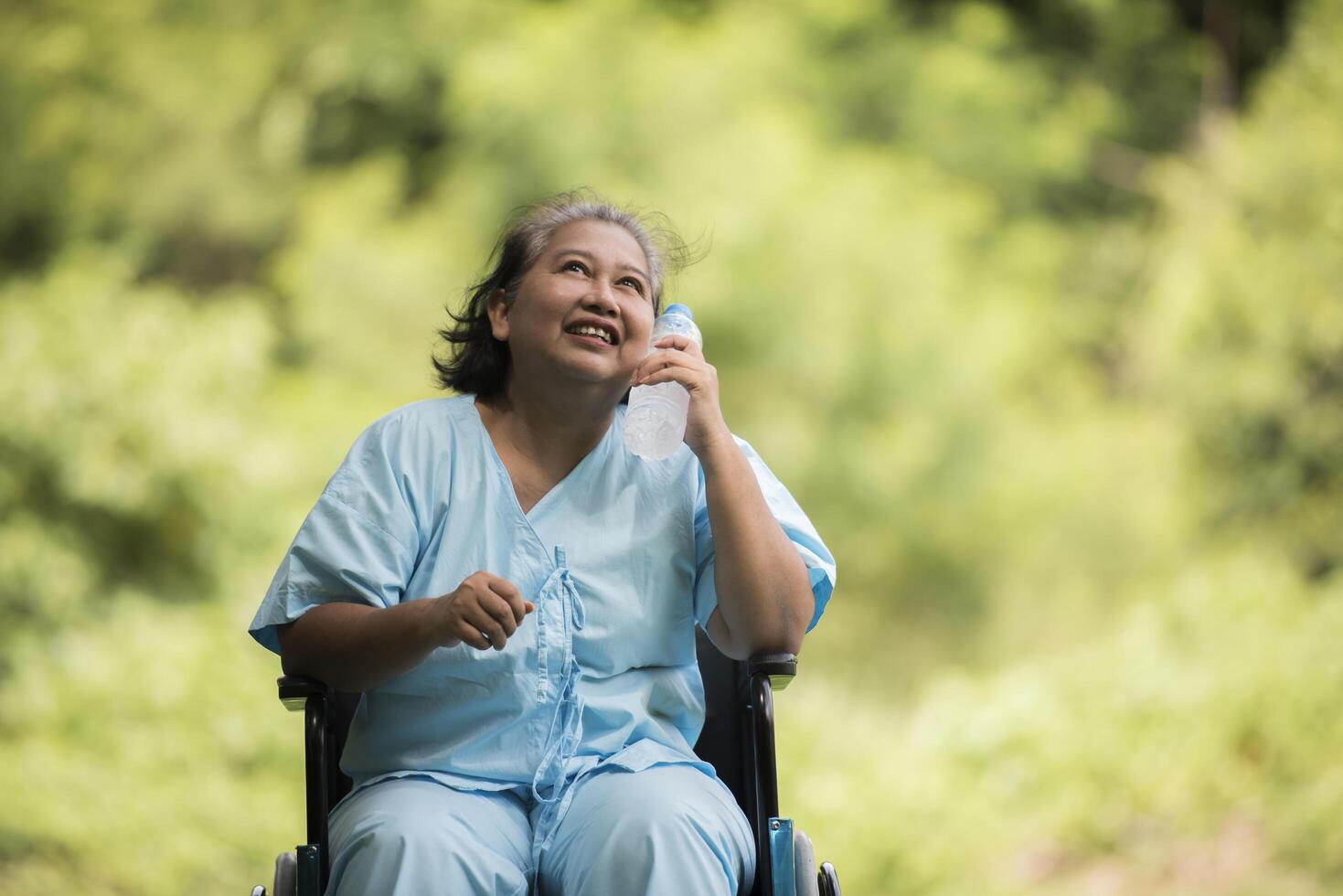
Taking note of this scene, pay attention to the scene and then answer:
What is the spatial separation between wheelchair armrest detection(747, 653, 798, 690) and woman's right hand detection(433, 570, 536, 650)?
0.96ft

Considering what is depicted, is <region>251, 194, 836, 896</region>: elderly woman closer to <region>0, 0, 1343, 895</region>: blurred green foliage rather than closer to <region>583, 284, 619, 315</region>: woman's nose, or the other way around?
<region>583, 284, 619, 315</region>: woman's nose

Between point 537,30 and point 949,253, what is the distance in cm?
146

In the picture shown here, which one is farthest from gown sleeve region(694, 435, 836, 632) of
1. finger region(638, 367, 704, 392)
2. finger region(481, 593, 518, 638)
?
finger region(481, 593, 518, 638)

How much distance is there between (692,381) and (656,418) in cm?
6

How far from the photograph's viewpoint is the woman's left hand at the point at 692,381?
1.38 metres

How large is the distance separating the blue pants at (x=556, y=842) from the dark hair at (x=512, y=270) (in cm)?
50

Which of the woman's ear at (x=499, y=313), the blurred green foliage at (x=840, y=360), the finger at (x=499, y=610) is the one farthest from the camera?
the blurred green foliage at (x=840, y=360)

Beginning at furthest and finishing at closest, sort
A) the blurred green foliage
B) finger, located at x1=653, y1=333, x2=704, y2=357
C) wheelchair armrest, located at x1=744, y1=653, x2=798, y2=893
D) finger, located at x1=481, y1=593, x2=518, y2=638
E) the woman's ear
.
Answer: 1. the blurred green foliage
2. the woman's ear
3. finger, located at x1=653, y1=333, x2=704, y2=357
4. wheelchair armrest, located at x1=744, y1=653, x2=798, y2=893
5. finger, located at x1=481, y1=593, x2=518, y2=638

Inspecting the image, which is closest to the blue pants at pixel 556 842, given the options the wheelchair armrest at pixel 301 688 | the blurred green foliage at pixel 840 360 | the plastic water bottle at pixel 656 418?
the wheelchair armrest at pixel 301 688

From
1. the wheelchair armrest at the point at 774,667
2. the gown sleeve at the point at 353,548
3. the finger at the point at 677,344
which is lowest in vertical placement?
the wheelchair armrest at the point at 774,667

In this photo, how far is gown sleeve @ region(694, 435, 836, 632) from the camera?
4.79 ft

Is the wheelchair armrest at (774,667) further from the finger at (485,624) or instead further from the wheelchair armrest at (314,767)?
the wheelchair armrest at (314,767)

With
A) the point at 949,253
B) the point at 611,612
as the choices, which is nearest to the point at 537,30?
the point at 949,253

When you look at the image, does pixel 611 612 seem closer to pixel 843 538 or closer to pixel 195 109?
pixel 843 538
